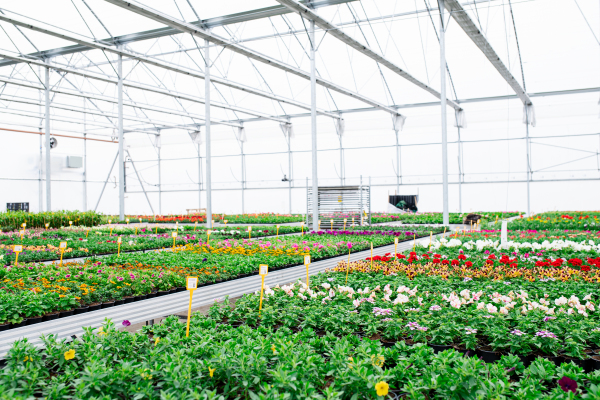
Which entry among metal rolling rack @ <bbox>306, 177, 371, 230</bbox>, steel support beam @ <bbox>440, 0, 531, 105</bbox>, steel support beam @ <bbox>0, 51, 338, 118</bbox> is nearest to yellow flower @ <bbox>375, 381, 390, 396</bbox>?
steel support beam @ <bbox>440, 0, 531, 105</bbox>

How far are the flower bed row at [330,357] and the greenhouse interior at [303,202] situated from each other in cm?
2

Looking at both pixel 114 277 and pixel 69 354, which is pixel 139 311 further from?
pixel 69 354

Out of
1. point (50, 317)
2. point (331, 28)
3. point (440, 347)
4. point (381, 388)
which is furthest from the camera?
point (331, 28)

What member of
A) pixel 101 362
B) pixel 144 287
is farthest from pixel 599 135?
pixel 101 362

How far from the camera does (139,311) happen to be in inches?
199

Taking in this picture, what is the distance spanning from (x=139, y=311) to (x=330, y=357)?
2.84m

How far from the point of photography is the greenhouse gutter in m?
4.16

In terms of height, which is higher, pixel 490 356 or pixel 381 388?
pixel 381 388

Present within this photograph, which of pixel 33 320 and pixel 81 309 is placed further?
pixel 81 309

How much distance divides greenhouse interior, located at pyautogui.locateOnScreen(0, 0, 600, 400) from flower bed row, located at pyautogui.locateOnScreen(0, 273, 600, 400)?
0.9 inches

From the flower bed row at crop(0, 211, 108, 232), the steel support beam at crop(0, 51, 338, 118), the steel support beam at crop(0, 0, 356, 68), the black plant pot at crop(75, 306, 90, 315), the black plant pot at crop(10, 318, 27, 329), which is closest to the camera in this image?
the black plant pot at crop(10, 318, 27, 329)

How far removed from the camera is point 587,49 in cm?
1817

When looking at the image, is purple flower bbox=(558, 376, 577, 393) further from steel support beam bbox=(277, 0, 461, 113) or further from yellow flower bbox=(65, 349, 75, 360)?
steel support beam bbox=(277, 0, 461, 113)

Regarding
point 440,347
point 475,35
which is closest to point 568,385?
point 440,347
